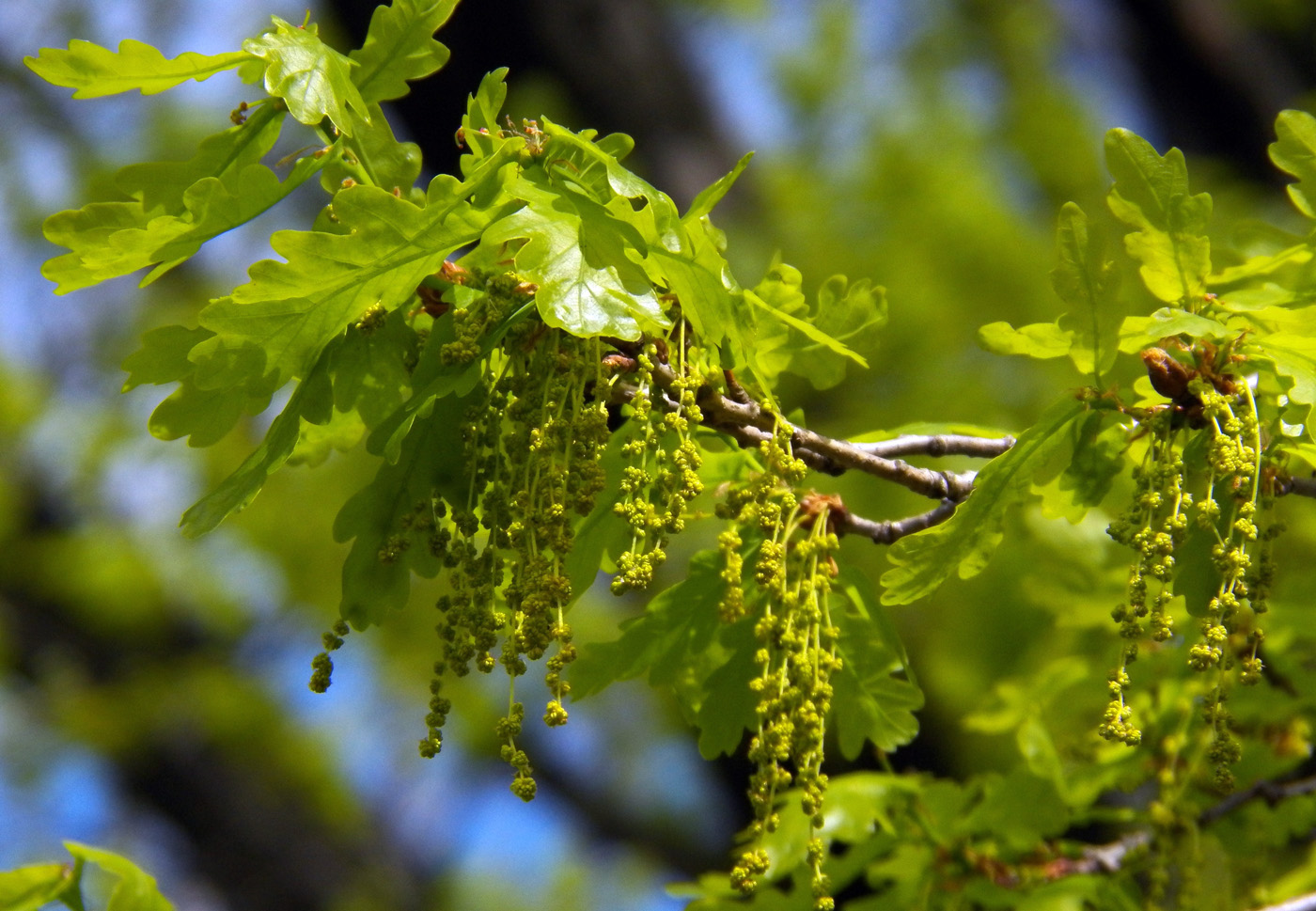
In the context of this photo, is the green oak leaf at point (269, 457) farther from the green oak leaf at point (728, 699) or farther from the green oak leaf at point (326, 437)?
the green oak leaf at point (728, 699)

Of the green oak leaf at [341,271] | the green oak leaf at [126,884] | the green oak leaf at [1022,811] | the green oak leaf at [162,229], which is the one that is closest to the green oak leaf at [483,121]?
the green oak leaf at [341,271]

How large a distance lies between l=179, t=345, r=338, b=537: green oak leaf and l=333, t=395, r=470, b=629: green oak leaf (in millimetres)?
97

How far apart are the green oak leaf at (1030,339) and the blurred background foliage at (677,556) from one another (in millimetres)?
2600

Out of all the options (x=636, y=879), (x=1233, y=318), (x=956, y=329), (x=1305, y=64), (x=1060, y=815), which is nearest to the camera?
(x=1233, y=318)

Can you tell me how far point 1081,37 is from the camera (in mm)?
6965

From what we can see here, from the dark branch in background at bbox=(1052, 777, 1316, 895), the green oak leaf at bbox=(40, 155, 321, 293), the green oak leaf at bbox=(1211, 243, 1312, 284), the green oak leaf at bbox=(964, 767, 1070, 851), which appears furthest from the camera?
the dark branch in background at bbox=(1052, 777, 1316, 895)

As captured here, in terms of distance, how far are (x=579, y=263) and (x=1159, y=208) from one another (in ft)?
1.99

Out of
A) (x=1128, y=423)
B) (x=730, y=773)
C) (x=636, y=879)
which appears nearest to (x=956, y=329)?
(x=730, y=773)

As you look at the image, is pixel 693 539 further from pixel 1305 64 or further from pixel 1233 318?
pixel 1305 64

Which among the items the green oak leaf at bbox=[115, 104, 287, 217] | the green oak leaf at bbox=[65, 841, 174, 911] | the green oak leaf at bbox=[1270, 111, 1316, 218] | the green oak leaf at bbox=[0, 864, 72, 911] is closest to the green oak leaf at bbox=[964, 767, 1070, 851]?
the green oak leaf at bbox=[1270, 111, 1316, 218]

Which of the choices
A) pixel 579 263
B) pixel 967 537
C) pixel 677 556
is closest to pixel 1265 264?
pixel 967 537

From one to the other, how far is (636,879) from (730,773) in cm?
Answer: 375

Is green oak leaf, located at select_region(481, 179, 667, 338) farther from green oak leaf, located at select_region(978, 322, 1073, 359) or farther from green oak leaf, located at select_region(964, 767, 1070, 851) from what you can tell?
green oak leaf, located at select_region(964, 767, 1070, 851)

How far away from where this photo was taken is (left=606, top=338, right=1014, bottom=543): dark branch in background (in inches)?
48.9
